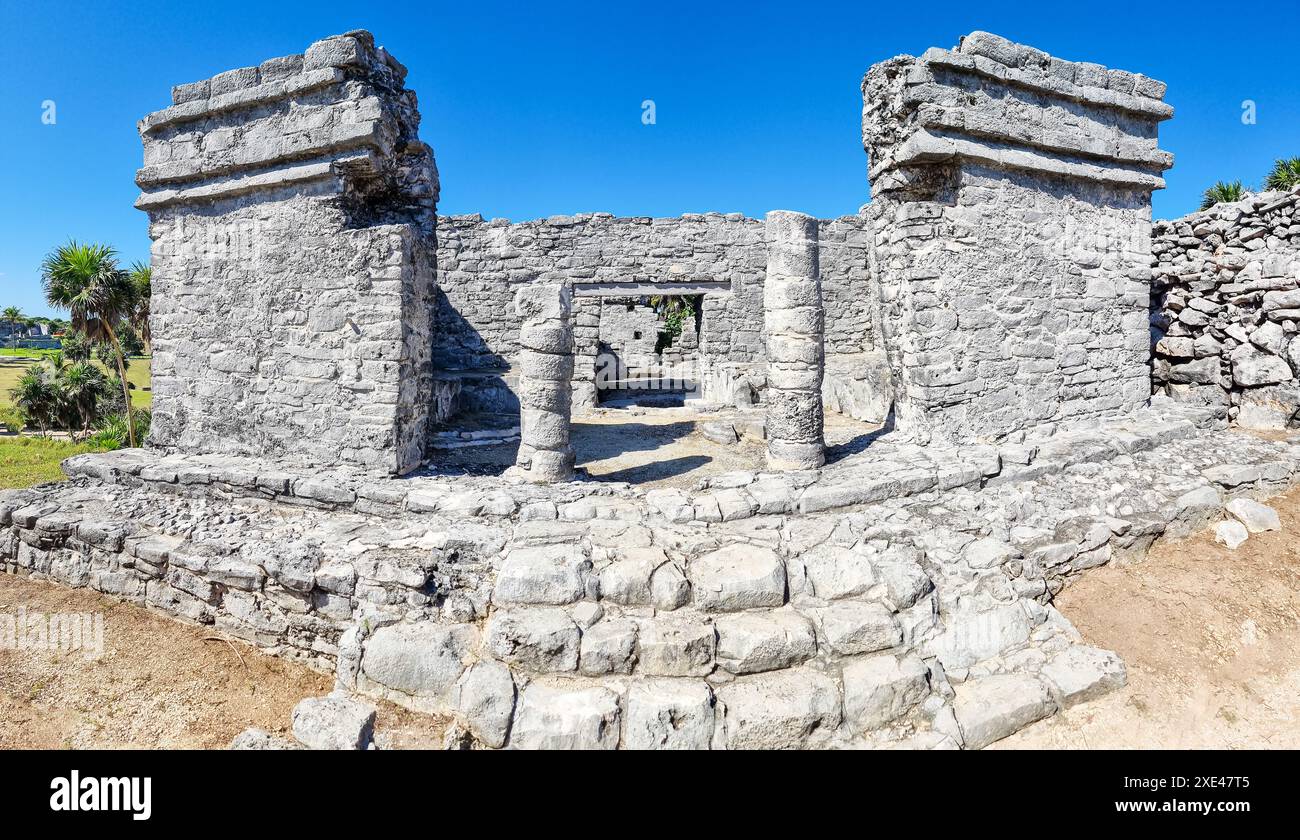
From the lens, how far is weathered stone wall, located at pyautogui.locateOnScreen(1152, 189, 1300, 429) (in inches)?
286

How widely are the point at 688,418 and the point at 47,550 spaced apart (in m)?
8.03

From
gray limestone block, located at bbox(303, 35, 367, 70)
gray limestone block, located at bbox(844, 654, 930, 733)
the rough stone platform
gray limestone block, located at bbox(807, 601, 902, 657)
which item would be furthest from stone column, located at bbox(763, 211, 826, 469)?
gray limestone block, located at bbox(303, 35, 367, 70)

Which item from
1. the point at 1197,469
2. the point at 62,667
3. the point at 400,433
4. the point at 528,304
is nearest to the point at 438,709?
the point at 400,433

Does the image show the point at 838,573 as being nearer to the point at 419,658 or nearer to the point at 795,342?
the point at 795,342

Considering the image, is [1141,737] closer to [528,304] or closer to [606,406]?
[528,304]

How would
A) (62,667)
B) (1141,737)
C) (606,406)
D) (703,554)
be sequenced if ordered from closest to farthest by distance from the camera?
(1141,737), (703,554), (62,667), (606,406)

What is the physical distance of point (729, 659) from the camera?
3.82 meters

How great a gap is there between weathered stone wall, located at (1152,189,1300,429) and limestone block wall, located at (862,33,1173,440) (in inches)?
65.6

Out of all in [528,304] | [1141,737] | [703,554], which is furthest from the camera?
[528,304]

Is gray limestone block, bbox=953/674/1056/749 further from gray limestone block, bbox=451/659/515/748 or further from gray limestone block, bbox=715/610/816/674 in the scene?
gray limestone block, bbox=451/659/515/748

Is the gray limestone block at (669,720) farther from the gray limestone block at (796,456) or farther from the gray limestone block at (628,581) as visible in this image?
the gray limestone block at (796,456)

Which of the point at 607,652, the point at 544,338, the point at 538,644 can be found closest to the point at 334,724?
the point at 538,644

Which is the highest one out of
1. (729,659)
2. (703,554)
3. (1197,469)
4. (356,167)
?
(356,167)

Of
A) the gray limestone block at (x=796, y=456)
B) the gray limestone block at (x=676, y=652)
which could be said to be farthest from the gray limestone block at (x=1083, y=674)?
the gray limestone block at (x=796, y=456)
